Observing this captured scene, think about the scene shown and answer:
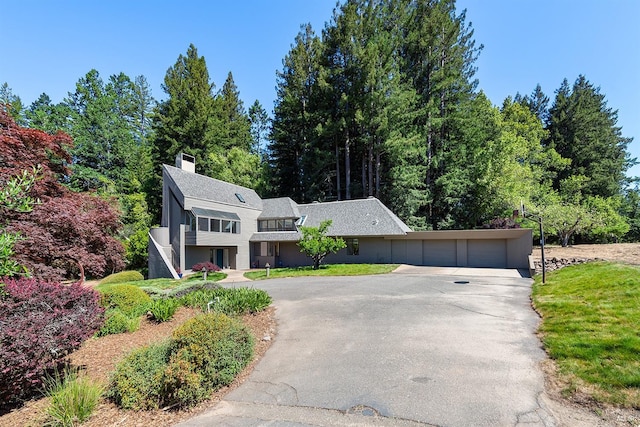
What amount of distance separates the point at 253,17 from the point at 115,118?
114 feet

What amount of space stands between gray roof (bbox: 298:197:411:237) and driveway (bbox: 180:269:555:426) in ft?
46.1

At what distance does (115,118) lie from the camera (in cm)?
3944

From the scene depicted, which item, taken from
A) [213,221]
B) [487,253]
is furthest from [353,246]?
[213,221]

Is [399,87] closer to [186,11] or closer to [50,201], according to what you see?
[186,11]

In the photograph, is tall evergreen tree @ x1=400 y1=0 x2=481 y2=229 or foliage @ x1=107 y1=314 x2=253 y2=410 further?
tall evergreen tree @ x1=400 y1=0 x2=481 y2=229

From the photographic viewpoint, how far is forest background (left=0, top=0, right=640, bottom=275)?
2848 cm

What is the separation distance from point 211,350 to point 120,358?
2289mm

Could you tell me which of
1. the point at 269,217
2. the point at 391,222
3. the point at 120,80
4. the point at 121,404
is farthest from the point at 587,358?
the point at 120,80

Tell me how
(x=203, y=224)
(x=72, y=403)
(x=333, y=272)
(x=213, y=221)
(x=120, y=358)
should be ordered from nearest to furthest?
(x=72, y=403) → (x=120, y=358) → (x=333, y=272) → (x=203, y=224) → (x=213, y=221)

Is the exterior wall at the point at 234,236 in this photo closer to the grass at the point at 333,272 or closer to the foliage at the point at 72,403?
the grass at the point at 333,272

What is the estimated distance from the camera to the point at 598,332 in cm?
634

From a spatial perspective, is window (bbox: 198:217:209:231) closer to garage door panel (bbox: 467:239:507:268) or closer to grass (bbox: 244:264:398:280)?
grass (bbox: 244:264:398:280)

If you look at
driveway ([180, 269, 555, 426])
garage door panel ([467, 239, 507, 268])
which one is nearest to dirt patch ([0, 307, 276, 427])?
driveway ([180, 269, 555, 426])

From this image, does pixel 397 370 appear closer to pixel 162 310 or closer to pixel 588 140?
pixel 162 310
